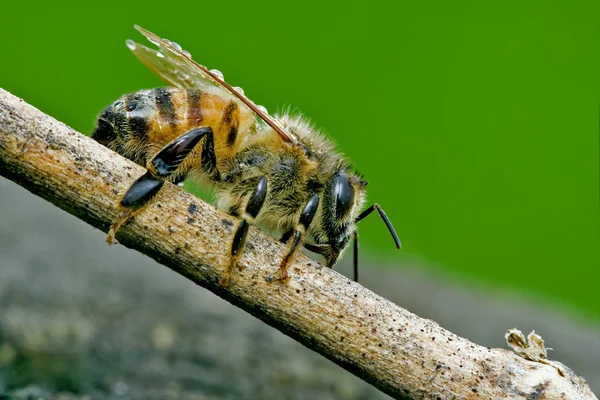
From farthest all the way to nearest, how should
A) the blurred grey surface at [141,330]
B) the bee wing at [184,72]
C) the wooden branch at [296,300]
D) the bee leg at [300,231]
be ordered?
the blurred grey surface at [141,330]
the bee wing at [184,72]
the bee leg at [300,231]
the wooden branch at [296,300]

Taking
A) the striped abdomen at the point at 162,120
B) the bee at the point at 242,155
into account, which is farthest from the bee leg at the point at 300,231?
the striped abdomen at the point at 162,120

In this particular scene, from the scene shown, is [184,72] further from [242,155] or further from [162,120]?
[242,155]

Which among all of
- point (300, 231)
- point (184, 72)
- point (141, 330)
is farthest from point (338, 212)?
point (141, 330)

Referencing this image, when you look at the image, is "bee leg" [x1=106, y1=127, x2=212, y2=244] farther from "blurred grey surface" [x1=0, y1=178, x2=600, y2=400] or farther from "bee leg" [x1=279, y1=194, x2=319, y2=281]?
"blurred grey surface" [x1=0, y1=178, x2=600, y2=400]

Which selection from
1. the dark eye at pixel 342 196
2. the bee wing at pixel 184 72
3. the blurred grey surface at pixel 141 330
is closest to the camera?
the bee wing at pixel 184 72

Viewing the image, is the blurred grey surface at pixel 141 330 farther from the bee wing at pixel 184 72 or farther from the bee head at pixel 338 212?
the bee wing at pixel 184 72

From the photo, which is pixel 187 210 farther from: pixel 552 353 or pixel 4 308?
pixel 552 353

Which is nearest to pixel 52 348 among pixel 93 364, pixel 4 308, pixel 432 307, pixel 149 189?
pixel 93 364
